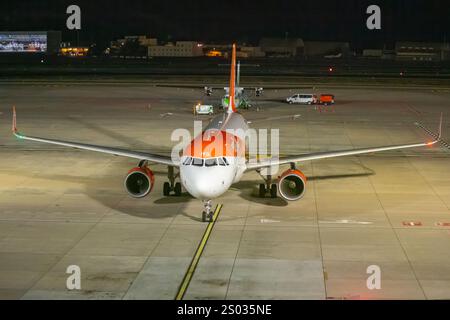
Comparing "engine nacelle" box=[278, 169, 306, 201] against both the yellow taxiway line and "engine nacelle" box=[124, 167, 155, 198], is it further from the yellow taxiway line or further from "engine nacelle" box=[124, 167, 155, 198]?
"engine nacelle" box=[124, 167, 155, 198]

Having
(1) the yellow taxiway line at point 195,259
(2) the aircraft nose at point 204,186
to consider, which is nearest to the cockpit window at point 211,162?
(2) the aircraft nose at point 204,186

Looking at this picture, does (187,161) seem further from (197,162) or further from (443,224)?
(443,224)

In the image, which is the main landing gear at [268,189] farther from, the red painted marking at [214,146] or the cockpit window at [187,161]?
the cockpit window at [187,161]

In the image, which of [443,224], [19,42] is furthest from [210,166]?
[19,42]

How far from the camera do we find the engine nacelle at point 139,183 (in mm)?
30734

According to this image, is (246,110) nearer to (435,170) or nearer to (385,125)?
(385,125)

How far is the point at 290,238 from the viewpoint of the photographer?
26172 mm

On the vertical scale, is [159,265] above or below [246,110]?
below

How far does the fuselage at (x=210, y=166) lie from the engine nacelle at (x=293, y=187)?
2.17m

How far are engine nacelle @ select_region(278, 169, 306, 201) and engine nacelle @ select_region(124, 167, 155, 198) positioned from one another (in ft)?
18.3

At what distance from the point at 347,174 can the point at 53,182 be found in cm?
1514

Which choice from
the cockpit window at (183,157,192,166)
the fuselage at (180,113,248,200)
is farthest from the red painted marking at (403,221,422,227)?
the cockpit window at (183,157,192,166)

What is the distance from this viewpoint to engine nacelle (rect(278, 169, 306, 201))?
30594 millimetres
